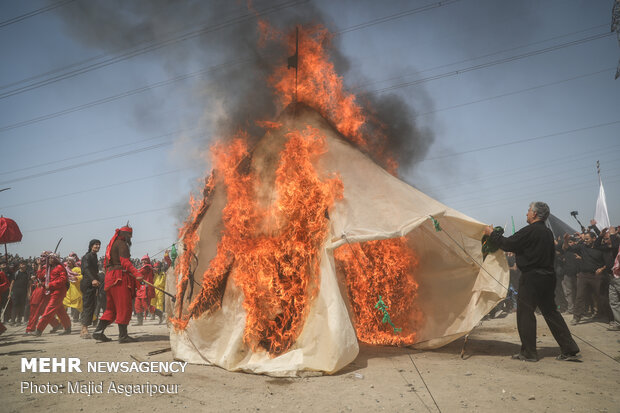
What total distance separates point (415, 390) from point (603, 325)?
24.2ft

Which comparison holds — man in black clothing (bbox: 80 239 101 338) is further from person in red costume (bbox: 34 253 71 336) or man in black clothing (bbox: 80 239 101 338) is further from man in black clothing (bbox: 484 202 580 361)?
man in black clothing (bbox: 484 202 580 361)

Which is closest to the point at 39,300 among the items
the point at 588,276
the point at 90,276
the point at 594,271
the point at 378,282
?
the point at 90,276

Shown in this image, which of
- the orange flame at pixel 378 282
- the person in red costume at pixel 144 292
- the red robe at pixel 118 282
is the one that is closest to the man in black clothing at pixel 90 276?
the red robe at pixel 118 282

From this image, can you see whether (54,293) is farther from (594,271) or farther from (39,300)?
(594,271)

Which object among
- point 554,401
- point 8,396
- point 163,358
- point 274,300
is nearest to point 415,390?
point 554,401

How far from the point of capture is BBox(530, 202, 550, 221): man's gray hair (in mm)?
5473

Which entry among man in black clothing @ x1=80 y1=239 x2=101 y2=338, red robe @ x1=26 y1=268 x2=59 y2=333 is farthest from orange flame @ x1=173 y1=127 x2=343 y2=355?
red robe @ x1=26 y1=268 x2=59 y2=333

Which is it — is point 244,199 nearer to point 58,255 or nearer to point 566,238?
point 58,255

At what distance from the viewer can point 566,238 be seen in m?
10.5

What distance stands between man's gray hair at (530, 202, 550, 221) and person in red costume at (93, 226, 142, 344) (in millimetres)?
7343

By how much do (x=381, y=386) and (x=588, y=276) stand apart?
314 inches

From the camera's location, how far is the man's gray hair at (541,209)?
547 centimetres

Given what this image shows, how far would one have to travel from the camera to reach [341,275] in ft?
23.9

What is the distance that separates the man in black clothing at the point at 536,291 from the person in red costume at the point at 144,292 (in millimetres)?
10799
